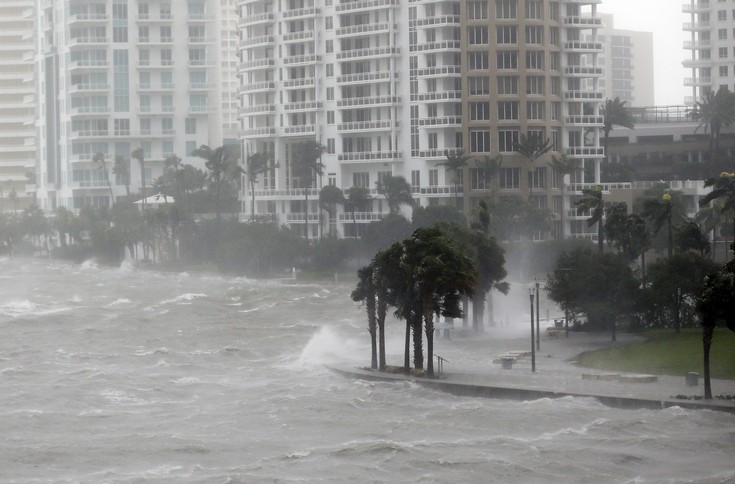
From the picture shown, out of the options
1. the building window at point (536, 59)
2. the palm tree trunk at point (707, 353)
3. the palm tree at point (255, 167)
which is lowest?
the palm tree trunk at point (707, 353)

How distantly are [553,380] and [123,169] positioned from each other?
131 metres

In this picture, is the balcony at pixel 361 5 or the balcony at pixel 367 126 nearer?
the balcony at pixel 361 5

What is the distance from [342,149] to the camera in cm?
15350

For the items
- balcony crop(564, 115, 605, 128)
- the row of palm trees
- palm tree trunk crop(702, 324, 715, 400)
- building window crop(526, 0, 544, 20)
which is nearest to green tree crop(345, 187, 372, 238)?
balcony crop(564, 115, 605, 128)

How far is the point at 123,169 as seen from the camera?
184875 millimetres

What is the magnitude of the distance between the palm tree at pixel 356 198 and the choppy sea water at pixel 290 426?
60088mm

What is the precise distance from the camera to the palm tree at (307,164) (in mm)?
148750

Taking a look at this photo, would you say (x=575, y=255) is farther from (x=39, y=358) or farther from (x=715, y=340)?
(x=39, y=358)

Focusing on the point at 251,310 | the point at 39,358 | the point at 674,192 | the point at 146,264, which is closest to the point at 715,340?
the point at 39,358

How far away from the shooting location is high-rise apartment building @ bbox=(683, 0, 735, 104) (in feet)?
602

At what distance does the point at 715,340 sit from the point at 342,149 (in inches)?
3525

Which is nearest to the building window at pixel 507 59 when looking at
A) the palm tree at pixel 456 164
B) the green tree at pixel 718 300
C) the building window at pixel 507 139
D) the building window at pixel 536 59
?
the building window at pixel 536 59

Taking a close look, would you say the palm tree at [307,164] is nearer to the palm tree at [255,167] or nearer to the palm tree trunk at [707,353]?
the palm tree at [255,167]

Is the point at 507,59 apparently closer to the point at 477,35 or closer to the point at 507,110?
the point at 477,35
